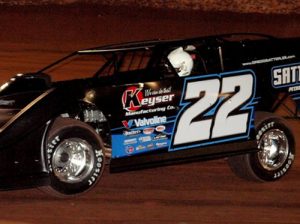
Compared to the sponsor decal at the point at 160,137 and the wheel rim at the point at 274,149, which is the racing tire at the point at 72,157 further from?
the wheel rim at the point at 274,149

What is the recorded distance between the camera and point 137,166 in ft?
27.8

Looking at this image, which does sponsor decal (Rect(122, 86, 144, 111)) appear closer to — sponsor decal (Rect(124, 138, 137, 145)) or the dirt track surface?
sponsor decal (Rect(124, 138, 137, 145))

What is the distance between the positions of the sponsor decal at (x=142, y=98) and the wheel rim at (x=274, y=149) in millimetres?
1299

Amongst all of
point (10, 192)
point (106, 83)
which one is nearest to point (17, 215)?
point (10, 192)

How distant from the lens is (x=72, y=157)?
820 cm

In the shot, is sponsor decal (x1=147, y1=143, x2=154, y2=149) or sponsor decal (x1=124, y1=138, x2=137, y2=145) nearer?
sponsor decal (x1=124, y1=138, x2=137, y2=145)

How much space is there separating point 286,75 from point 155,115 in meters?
1.74

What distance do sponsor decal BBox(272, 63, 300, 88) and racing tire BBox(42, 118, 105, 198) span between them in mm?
2152

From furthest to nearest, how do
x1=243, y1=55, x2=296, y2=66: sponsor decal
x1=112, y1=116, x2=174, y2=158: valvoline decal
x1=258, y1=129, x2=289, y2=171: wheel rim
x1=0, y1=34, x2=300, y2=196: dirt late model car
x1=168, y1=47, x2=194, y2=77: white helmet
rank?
1. x1=258, y1=129, x2=289, y2=171: wheel rim
2. x1=243, y1=55, x2=296, y2=66: sponsor decal
3. x1=168, y1=47, x2=194, y2=77: white helmet
4. x1=112, y1=116, x2=174, y2=158: valvoline decal
5. x1=0, y1=34, x2=300, y2=196: dirt late model car

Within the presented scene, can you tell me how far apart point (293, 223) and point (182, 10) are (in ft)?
65.6

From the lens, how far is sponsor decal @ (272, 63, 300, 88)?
371 inches

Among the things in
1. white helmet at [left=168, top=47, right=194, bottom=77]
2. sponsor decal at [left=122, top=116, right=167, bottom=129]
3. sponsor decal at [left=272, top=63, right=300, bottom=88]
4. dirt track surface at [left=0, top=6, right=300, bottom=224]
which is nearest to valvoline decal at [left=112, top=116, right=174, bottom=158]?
sponsor decal at [left=122, top=116, right=167, bottom=129]

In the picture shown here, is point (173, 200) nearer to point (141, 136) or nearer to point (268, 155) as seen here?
point (141, 136)

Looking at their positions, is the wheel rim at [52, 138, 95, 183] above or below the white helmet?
below
